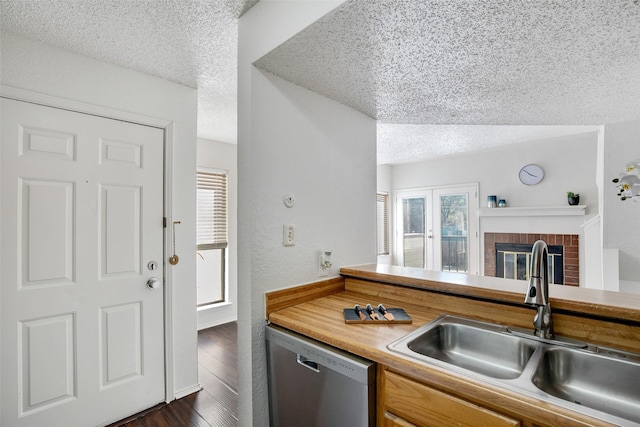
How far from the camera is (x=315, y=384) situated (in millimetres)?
1220

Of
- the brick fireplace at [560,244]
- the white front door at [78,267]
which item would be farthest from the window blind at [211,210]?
the brick fireplace at [560,244]

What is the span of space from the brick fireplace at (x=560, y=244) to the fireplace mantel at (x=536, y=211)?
1.03 feet

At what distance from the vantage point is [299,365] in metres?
1.28

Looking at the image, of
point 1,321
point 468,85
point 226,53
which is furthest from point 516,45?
point 1,321

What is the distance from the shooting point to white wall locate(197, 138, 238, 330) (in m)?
3.79

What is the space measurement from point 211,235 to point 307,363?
293cm

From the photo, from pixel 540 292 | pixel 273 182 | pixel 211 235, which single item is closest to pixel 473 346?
pixel 540 292

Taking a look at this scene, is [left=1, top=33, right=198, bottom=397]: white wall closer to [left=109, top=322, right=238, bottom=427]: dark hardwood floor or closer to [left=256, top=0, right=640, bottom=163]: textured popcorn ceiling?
[left=109, top=322, right=238, bottom=427]: dark hardwood floor

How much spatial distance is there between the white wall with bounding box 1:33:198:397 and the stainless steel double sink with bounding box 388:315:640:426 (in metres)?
1.74

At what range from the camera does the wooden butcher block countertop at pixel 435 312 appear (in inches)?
33.2

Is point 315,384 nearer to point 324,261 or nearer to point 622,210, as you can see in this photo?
point 324,261

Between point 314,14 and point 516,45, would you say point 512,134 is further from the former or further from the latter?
point 314,14

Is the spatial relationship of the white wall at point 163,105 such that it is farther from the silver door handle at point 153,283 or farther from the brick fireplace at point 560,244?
the brick fireplace at point 560,244

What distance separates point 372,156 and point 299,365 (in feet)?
4.90
